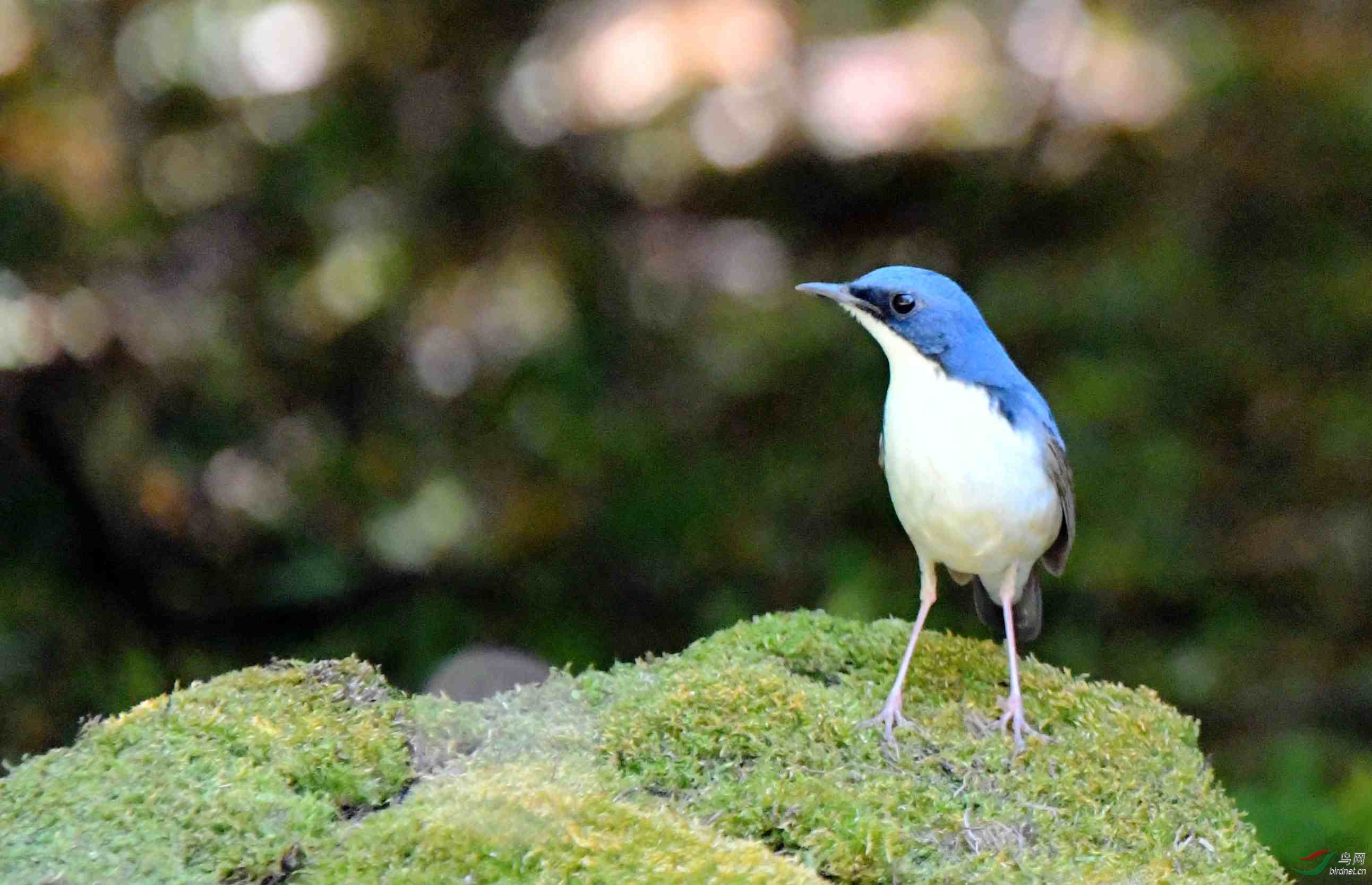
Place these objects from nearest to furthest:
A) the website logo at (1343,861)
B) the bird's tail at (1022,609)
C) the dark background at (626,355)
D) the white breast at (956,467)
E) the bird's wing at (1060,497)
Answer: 1. the white breast at (956,467)
2. the bird's wing at (1060,497)
3. the bird's tail at (1022,609)
4. the website logo at (1343,861)
5. the dark background at (626,355)

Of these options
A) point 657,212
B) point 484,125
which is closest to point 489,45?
point 484,125

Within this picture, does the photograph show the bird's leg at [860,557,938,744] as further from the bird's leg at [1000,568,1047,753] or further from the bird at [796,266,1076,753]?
the bird's leg at [1000,568,1047,753]

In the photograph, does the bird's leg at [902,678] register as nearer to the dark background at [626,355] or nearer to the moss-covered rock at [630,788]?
the moss-covered rock at [630,788]

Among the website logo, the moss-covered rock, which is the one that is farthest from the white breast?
the website logo

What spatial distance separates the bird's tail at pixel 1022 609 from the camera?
16.3 ft

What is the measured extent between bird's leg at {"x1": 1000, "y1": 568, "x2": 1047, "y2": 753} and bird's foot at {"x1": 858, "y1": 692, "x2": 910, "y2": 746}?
0.31 meters

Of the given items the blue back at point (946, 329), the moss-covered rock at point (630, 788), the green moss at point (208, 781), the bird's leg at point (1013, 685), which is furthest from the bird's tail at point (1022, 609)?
the green moss at point (208, 781)

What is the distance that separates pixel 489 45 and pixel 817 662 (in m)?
4.37

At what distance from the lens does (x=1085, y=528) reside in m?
6.77

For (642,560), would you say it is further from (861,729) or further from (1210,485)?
(861,729)

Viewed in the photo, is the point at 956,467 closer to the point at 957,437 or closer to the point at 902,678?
the point at 957,437

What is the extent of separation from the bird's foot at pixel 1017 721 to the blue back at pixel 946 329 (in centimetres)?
83

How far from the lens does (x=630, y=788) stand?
331cm

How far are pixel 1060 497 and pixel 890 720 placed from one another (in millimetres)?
1104
